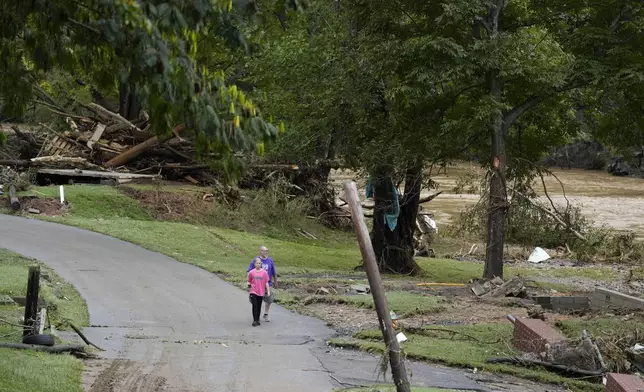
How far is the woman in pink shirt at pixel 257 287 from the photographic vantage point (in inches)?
701

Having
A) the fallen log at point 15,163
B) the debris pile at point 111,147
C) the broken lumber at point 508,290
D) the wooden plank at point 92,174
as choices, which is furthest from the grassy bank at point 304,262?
the fallen log at point 15,163

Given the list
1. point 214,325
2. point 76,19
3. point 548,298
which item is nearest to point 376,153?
point 548,298

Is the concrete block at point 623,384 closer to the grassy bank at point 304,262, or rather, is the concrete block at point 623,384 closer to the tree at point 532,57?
the grassy bank at point 304,262

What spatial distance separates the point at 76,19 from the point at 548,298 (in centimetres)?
1428

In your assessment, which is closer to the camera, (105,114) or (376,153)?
(376,153)

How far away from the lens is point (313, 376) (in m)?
13.9

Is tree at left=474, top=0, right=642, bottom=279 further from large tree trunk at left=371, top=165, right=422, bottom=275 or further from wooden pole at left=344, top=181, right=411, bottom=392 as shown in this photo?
wooden pole at left=344, top=181, right=411, bottom=392

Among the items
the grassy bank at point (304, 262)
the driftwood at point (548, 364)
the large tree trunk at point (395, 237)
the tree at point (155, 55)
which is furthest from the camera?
the large tree trunk at point (395, 237)

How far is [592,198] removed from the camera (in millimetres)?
60188

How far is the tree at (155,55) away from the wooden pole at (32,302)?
478 cm

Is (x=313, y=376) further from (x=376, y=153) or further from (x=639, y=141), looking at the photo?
(x=639, y=141)

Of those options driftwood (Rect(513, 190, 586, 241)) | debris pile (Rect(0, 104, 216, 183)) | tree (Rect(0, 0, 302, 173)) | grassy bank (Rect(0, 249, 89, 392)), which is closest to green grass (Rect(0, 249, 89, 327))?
grassy bank (Rect(0, 249, 89, 392))

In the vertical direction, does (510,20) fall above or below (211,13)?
above

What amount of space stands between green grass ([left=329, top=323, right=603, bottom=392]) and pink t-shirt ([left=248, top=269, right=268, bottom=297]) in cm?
185
